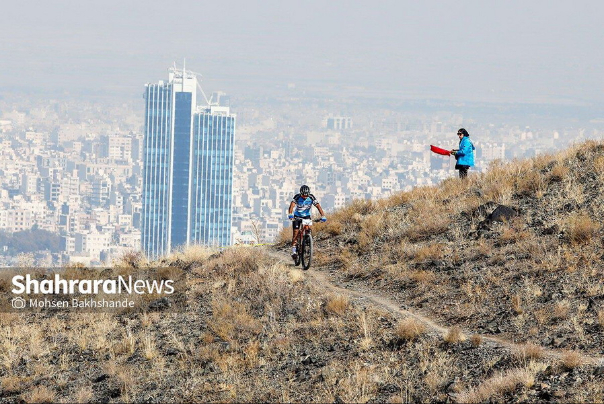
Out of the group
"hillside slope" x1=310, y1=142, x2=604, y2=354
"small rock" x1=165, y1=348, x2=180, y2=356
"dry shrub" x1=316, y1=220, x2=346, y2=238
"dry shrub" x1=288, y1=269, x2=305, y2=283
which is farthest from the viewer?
"dry shrub" x1=316, y1=220, x2=346, y2=238

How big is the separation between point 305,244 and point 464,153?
5867mm

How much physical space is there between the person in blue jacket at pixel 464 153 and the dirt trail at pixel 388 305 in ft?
17.3

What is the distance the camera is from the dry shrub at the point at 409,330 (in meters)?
12.9

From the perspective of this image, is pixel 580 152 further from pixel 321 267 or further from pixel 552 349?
pixel 552 349

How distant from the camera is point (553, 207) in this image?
18328 mm

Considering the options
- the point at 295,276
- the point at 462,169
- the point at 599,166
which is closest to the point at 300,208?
the point at 295,276

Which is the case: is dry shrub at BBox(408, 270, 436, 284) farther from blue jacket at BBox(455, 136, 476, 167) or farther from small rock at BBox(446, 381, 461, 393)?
blue jacket at BBox(455, 136, 476, 167)

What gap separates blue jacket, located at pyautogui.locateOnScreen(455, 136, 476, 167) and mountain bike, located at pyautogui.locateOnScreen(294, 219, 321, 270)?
5.49 metres

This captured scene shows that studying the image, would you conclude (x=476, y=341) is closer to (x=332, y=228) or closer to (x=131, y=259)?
(x=332, y=228)

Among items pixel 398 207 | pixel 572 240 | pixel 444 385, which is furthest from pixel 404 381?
pixel 398 207

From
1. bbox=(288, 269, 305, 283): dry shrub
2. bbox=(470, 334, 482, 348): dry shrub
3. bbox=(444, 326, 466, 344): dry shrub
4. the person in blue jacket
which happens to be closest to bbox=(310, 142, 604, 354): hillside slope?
the person in blue jacket

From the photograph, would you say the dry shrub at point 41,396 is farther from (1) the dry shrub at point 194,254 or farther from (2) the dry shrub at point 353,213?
(2) the dry shrub at point 353,213

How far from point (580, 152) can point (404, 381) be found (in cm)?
1258

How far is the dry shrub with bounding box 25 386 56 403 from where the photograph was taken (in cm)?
1262
